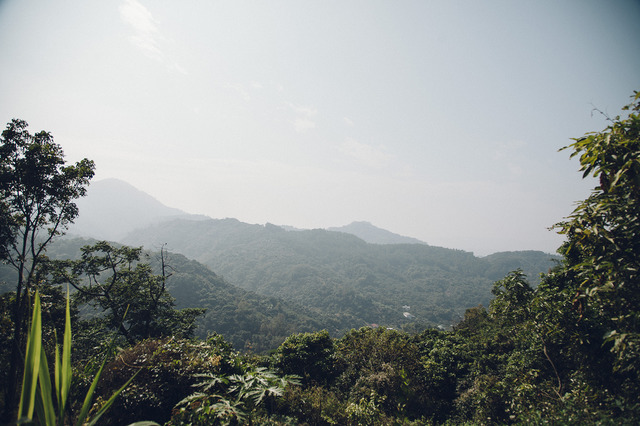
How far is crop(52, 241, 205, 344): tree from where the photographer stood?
1653 centimetres

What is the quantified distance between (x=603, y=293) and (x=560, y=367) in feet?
26.8

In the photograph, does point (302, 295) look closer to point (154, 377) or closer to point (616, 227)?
point (154, 377)

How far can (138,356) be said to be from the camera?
4.77m

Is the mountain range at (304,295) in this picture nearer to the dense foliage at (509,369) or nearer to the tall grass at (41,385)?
the dense foliage at (509,369)

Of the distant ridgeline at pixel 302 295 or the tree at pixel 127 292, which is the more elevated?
the tree at pixel 127 292

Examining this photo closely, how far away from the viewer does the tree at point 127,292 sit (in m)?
16.5

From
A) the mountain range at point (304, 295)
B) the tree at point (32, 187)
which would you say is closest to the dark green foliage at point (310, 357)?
the tree at point (32, 187)

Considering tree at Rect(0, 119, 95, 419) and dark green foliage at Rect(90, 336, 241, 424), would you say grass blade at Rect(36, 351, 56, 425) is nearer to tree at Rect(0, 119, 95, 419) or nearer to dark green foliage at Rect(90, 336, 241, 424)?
dark green foliage at Rect(90, 336, 241, 424)

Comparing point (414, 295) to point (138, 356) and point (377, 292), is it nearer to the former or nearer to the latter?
point (377, 292)

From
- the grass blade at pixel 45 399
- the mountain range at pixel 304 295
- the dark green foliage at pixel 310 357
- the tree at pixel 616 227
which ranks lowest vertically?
the mountain range at pixel 304 295

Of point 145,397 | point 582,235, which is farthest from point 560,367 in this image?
point 145,397

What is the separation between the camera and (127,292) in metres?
17.8

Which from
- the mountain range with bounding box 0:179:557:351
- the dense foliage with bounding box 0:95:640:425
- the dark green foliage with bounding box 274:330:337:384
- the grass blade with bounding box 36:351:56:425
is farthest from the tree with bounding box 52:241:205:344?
the mountain range with bounding box 0:179:557:351

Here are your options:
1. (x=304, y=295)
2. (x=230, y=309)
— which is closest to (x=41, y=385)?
(x=230, y=309)
